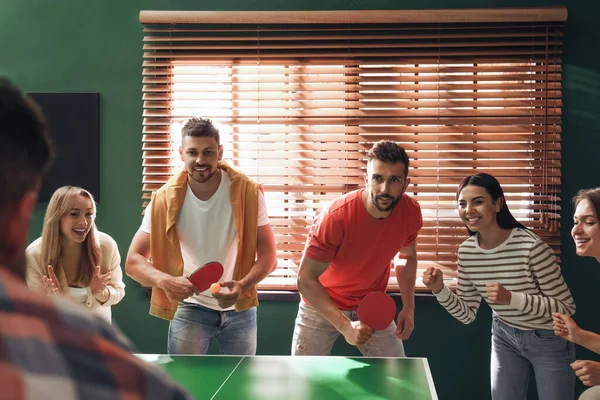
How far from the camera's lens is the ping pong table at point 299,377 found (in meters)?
Result: 2.40

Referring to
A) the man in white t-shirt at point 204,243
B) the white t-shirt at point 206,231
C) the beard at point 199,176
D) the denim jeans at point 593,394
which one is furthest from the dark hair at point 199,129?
the denim jeans at point 593,394

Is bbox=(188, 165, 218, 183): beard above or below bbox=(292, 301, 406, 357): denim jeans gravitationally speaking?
above

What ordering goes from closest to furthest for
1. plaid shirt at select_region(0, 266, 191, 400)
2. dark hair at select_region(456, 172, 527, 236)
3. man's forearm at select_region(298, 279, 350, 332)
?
plaid shirt at select_region(0, 266, 191, 400)
man's forearm at select_region(298, 279, 350, 332)
dark hair at select_region(456, 172, 527, 236)

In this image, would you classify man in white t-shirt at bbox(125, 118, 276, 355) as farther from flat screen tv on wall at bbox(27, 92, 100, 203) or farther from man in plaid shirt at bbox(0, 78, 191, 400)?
man in plaid shirt at bbox(0, 78, 191, 400)

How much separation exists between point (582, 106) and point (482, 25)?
2.73ft

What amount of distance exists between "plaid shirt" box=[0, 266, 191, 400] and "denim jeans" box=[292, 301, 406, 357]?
2.79 m

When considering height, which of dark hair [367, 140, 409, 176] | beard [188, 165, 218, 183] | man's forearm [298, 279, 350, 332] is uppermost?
dark hair [367, 140, 409, 176]

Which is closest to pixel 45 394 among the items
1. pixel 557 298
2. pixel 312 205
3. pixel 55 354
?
pixel 55 354

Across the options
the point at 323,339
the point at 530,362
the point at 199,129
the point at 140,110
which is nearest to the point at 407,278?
the point at 323,339

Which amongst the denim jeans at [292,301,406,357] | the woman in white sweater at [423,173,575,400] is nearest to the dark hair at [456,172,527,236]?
the woman in white sweater at [423,173,575,400]

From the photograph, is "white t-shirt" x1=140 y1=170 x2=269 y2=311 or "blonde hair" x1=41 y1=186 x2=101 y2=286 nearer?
"white t-shirt" x1=140 y1=170 x2=269 y2=311

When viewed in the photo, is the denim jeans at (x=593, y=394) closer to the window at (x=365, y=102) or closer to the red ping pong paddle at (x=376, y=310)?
the red ping pong paddle at (x=376, y=310)

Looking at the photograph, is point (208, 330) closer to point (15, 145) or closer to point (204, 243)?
point (204, 243)

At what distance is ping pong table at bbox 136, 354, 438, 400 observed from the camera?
240cm
